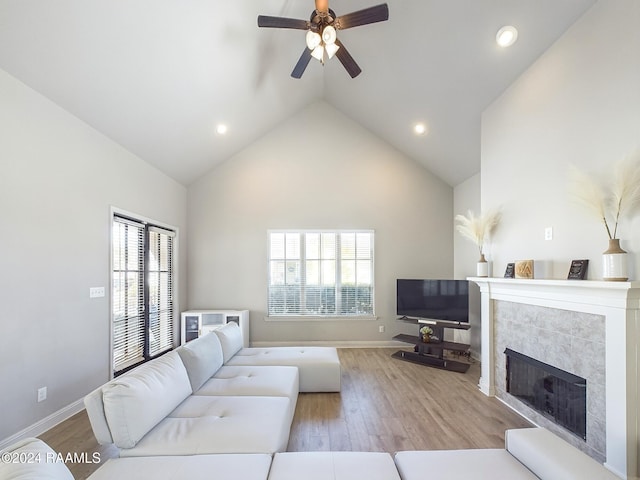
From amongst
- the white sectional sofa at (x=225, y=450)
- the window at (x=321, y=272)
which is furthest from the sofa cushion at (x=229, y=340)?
the window at (x=321, y=272)

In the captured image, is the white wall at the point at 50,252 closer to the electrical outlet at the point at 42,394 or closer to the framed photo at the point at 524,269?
the electrical outlet at the point at 42,394

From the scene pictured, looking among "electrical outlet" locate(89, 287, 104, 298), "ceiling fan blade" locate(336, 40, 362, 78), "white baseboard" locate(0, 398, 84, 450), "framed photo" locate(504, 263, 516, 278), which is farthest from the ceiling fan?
"white baseboard" locate(0, 398, 84, 450)

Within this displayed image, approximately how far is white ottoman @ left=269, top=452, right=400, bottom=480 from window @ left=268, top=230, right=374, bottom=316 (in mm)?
3890

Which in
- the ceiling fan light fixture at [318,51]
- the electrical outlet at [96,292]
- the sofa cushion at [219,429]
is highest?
the ceiling fan light fixture at [318,51]

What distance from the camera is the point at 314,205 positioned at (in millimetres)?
5691

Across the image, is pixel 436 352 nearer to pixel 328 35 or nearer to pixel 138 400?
pixel 138 400

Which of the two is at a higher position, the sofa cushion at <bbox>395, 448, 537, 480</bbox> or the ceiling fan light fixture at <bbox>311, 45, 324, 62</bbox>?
the ceiling fan light fixture at <bbox>311, 45, 324, 62</bbox>

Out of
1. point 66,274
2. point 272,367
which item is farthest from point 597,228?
point 66,274

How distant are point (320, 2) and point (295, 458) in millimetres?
3175

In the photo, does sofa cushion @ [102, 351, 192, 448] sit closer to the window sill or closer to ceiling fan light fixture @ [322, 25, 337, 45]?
ceiling fan light fixture @ [322, 25, 337, 45]

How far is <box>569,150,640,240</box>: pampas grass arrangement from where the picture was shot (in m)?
2.02

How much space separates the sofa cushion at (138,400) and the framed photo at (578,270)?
10.5 feet

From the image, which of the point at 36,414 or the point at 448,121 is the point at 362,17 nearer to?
the point at 448,121

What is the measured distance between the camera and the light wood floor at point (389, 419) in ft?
8.52
